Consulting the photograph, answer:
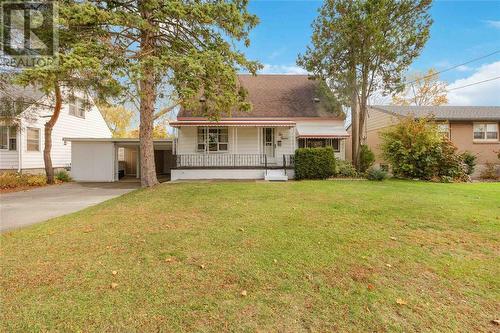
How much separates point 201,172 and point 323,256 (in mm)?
12001

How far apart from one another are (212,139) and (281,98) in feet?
20.3

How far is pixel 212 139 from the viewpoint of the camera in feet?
56.0

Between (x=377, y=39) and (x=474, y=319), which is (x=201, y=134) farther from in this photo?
(x=474, y=319)

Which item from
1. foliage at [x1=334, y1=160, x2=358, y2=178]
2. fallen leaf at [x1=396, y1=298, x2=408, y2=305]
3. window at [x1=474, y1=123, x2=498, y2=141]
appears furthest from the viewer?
window at [x1=474, y1=123, x2=498, y2=141]

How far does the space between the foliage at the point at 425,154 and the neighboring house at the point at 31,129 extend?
17642mm

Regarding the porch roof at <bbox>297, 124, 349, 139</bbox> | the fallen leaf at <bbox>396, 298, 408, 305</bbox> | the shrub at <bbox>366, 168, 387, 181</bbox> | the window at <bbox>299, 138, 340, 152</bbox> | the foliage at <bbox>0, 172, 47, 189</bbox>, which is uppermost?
the porch roof at <bbox>297, 124, 349, 139</bbox>

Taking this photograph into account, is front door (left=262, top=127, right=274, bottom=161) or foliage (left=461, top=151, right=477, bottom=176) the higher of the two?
front door (left=262, top=127, right=274, bottom=161)

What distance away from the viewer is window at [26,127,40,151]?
57.4ft

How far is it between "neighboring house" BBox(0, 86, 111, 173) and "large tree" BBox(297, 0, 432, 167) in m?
14.5

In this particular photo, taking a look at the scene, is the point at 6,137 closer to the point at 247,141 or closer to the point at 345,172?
the point at 247,141

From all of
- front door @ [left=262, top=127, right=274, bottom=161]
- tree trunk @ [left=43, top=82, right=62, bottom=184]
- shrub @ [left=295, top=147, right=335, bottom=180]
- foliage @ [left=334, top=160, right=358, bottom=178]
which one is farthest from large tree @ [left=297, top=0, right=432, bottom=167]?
tree trunk @ [left=43, top=82, right=62, bottom=184]

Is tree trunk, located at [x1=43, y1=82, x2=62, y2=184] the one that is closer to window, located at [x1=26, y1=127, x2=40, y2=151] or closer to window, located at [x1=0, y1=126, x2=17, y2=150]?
window, located at [x1=0, y1=126, x2=17, y2=150]

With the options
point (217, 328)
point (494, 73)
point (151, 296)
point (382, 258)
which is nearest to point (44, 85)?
point (151, 296)

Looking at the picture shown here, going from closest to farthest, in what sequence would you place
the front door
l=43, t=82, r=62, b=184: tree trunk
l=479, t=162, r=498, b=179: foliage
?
l=43, t=82, r=62, b=184: tree trunk → l=479, t=162, r=498, b=179: foliage → the front door
